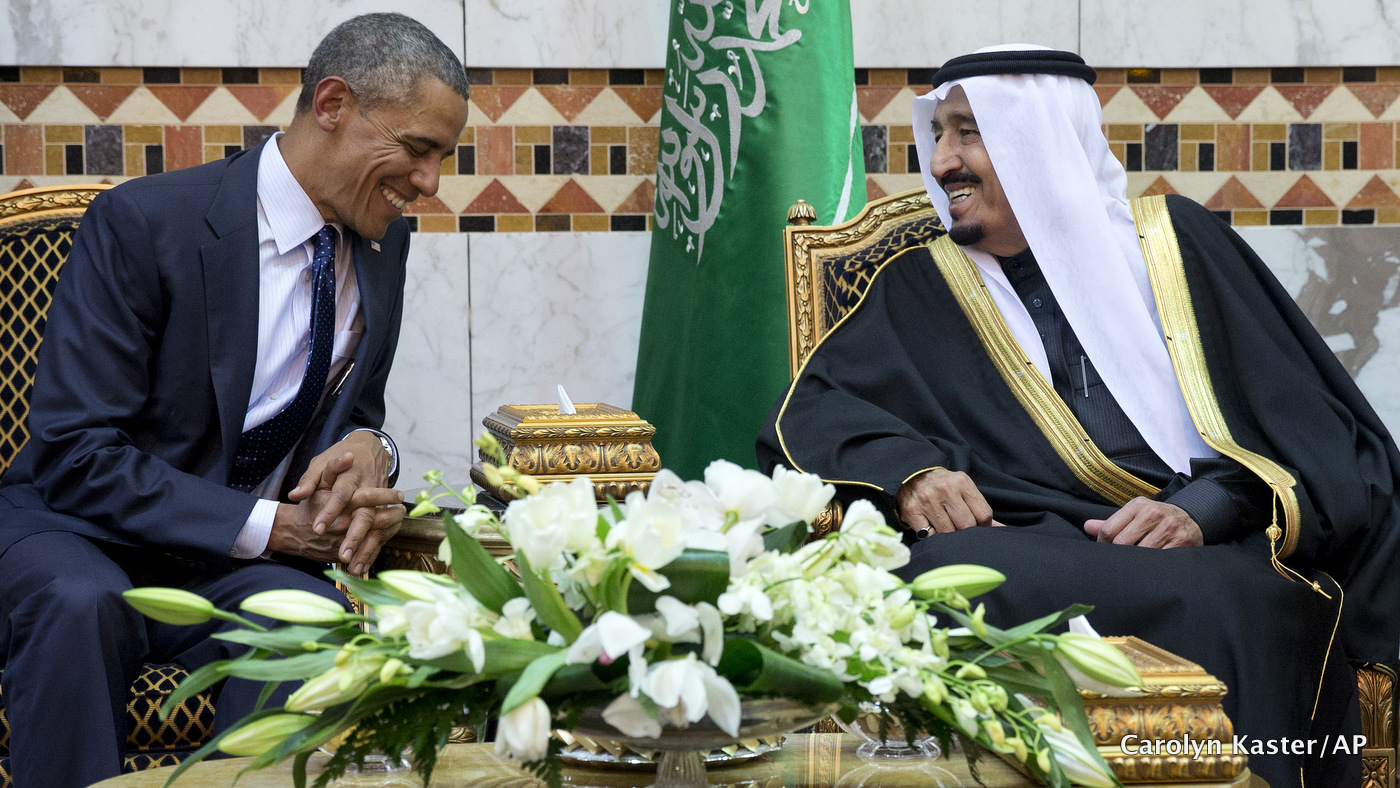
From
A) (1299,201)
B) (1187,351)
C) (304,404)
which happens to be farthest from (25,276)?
(1299,201)

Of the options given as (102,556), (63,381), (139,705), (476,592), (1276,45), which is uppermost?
(1276,45)

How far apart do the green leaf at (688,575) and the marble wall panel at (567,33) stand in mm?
3082

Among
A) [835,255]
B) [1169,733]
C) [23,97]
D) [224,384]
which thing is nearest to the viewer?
[1169,733]

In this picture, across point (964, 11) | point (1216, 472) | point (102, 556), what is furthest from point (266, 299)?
point (964, 11)

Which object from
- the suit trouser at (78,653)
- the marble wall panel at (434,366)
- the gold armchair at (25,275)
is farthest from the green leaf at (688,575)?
the marble wall panel at (434,366)

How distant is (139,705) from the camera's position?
224 centimetres

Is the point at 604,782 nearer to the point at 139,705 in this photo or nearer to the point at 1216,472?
the point at 139,705

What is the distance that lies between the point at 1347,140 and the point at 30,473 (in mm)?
3936

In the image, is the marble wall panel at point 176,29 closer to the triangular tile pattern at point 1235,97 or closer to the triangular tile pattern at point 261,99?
the triangular tile pattern at point 261,99

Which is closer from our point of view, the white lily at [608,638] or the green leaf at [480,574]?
the white lily at [608,638]

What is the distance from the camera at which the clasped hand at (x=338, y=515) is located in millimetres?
2424

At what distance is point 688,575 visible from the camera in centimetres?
120

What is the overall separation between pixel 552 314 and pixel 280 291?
1488 mm

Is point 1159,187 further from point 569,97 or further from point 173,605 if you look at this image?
point 173,605
